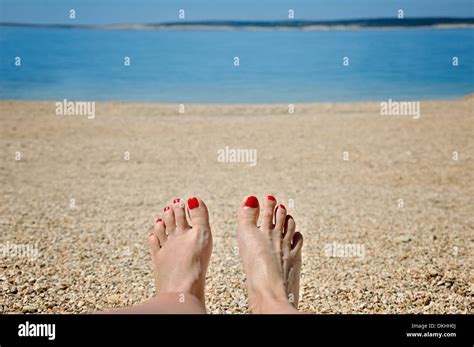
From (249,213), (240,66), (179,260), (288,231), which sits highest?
(240,66)

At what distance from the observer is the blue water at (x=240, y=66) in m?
16.8

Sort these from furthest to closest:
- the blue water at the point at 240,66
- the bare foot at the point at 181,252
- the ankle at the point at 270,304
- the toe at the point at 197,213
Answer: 1. the blue water at the point at 240,66
2. the toe at the point at 197,213
3. the bare foot at the point at 181,252
4. the ankle at the point at 270,304

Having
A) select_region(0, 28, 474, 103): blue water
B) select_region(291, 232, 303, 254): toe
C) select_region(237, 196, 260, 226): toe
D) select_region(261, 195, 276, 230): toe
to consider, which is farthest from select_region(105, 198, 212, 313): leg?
select_region(0, 28, 474, 103): blue water

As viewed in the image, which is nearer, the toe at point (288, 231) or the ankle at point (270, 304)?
the ankle at point (270, 304)

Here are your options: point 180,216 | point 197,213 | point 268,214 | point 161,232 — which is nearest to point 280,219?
point 268,214

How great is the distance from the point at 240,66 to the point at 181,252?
20.8m

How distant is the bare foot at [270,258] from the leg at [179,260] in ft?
0.71

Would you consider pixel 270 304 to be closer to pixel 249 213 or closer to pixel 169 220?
pixel 249 213

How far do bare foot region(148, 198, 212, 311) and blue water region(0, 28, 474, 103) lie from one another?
12683 millimetres

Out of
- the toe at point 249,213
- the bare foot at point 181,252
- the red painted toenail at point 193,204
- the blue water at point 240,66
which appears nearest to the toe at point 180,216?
the bare foot at point 181,252

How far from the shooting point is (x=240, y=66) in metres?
23.1

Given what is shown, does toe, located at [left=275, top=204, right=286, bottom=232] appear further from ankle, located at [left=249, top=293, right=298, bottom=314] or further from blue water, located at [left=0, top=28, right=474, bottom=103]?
blue water, located at [left=0, top=28, right=474, bottom=103]

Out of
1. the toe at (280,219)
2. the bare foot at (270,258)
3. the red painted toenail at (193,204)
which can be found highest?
the red painted toenail at (193,204)

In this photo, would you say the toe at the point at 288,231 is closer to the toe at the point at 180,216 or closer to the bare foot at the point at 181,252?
the bare foot at the point at 181,252
